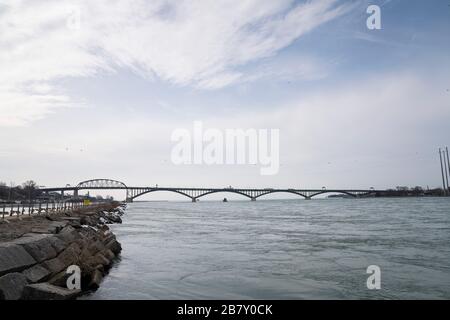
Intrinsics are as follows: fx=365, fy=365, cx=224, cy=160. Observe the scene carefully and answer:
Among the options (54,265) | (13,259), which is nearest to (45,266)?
(54,265)

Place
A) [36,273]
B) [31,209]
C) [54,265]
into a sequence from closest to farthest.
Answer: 1. [36,273]
2. [54,265]
3. [31,209]

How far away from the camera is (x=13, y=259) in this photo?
9.67 metres

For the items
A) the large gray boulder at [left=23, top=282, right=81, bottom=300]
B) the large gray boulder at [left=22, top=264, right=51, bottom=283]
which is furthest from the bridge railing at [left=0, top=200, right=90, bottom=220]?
the large gray boulder at [left=23, top=282, right=81, bottom=300]

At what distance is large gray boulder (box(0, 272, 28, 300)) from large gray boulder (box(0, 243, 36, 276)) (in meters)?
0.46

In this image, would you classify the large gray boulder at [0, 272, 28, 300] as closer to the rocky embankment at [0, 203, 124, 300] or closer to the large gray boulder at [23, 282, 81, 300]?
the rocky embankment at [0, 203, 124, 300]

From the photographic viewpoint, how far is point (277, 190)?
166 meters

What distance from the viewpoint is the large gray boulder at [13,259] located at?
9.06 metres

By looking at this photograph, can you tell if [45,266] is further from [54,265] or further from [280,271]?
[280,271]

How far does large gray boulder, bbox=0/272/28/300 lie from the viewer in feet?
25.6

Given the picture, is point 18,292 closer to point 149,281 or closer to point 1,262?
point 1,262

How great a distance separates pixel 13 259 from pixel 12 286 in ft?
5.77

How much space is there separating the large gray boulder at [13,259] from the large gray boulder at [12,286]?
0.46 metres
